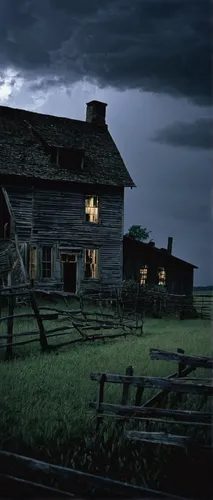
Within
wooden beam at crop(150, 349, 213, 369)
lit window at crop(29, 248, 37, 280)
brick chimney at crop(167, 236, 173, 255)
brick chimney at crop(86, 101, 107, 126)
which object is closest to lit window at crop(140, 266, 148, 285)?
brick chimney at crop(167, 236, 173, 255)

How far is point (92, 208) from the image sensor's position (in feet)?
100

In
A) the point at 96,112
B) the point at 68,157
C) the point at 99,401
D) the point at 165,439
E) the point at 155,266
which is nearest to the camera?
the point at 165,439

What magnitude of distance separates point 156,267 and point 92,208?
A: 7.29 metres

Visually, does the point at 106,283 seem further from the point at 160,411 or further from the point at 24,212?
the point at 160,411

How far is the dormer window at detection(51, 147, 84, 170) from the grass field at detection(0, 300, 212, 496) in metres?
14.8

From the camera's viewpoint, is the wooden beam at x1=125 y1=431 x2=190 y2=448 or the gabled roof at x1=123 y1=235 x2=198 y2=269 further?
the gabled roof at x1=123 y1=235 x2=198 y2=269

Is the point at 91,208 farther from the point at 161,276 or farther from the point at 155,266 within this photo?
the point at 161,276

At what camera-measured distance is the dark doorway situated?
30.3m

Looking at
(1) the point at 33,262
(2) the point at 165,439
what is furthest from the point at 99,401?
(1) the point at 33,262

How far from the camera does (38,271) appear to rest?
92.9 feet

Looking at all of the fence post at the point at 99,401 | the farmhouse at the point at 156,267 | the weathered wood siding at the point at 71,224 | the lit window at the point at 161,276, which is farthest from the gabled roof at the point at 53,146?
the fence post at the point at 99,401

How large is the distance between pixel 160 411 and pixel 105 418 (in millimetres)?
1127

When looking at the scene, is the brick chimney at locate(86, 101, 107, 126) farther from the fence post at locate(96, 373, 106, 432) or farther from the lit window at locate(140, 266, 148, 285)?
the fence post at locate(96, 373, 106, 432)

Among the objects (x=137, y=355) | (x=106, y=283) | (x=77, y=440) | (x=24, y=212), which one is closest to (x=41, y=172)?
(x=24, y=212)
